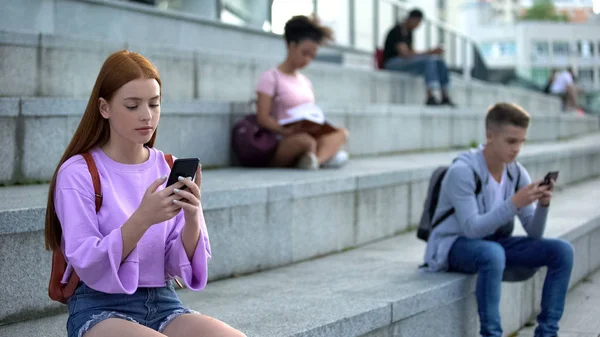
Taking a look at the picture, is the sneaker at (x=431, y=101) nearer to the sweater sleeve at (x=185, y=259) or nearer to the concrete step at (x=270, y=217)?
the concrete step at (x=270, y=217)

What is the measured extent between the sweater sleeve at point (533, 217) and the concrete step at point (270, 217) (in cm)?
130

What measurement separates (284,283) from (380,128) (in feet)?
16.8

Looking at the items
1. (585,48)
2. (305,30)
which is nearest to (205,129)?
(305,30)

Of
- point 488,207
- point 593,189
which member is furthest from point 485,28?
point 488,207

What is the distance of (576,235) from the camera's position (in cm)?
699

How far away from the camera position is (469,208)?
16.9ft

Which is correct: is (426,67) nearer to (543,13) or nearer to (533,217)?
(533,217)

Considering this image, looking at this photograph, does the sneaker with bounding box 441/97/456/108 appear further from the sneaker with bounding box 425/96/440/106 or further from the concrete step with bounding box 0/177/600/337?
the concrete step with bounding box 0/177/600/337

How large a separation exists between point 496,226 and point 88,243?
2.76 meters

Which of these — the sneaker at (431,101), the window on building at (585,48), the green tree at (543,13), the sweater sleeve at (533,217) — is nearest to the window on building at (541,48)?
the window on building at (585,48)

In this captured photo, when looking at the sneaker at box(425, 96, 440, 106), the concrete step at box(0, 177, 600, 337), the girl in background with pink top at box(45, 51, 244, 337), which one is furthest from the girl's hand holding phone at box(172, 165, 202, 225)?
the sneaker at box(425, 96, 440, 106)

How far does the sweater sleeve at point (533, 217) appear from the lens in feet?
17.5

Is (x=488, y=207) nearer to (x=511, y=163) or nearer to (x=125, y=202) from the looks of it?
(x=511, y=163)

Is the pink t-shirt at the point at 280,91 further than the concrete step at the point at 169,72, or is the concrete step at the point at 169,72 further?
the pink t-shirt at the point at 280,91
